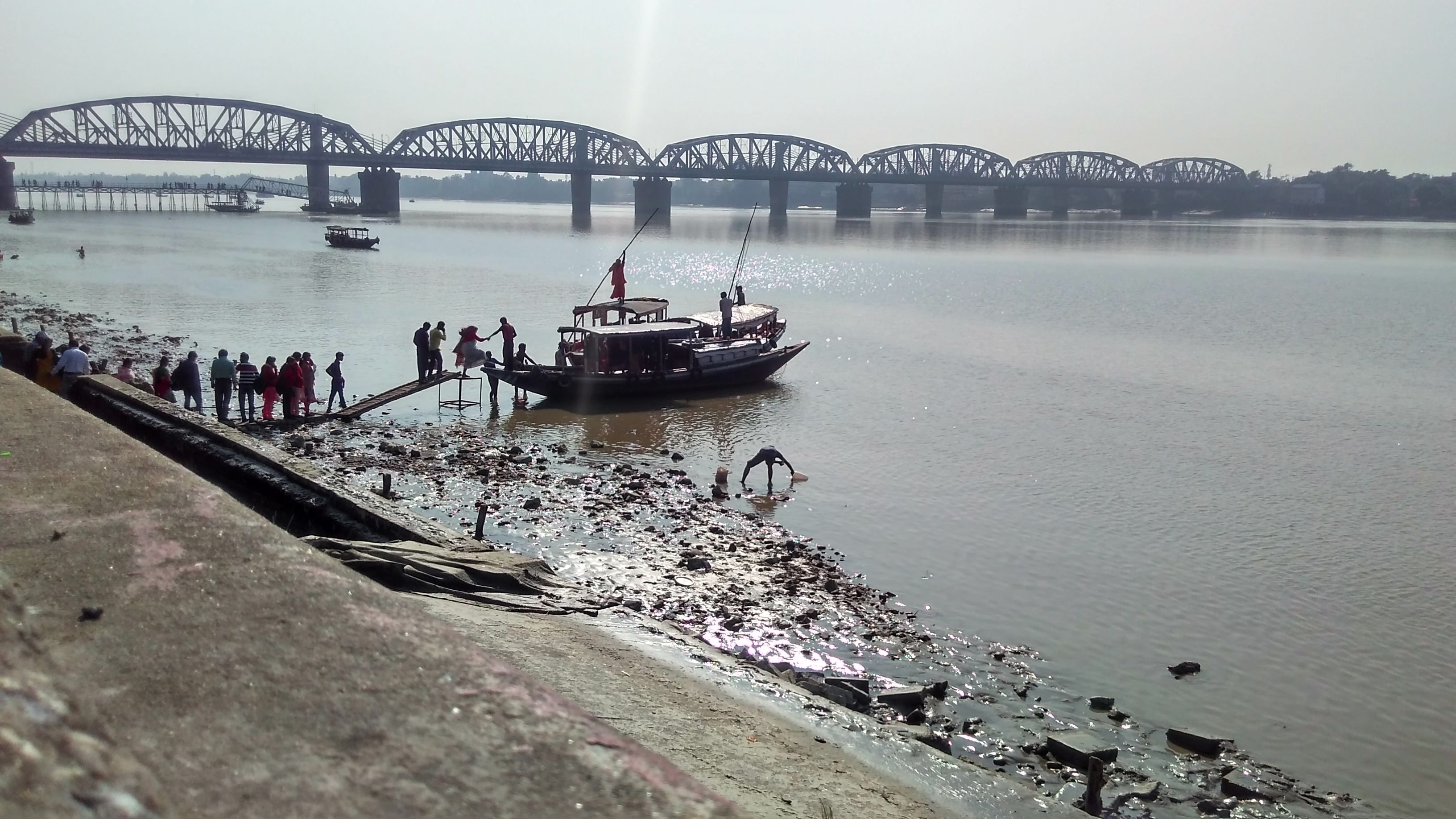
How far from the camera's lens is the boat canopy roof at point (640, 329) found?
28.7 meters

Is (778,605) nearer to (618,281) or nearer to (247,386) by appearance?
(247,386)

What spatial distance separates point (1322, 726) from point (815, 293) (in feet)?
193

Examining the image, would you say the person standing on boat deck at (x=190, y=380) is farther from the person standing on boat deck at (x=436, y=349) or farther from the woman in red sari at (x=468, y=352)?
the woman in red sari at (x=468, y=352)

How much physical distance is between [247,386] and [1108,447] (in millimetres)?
18837

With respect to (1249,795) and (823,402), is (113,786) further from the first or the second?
(823,402)

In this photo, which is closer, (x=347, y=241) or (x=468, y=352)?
(x=468, y=352)

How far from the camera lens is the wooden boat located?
92.2 feet

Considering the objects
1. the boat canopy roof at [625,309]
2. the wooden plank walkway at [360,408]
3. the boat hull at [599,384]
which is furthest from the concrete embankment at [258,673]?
the boat canopy roof at [625,309]

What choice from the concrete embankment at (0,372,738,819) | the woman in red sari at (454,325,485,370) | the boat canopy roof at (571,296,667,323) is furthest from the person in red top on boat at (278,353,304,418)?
the concrete embankment at (0,372,738,819)

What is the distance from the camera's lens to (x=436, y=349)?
92.4 ft

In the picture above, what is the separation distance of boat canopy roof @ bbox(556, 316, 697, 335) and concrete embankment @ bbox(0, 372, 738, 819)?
24.5m

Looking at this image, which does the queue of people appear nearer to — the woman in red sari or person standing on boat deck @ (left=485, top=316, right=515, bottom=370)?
the woman in red sari

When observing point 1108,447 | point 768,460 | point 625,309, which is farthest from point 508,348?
point 1108,447

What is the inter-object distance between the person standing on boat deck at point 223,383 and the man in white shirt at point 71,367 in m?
4.78
